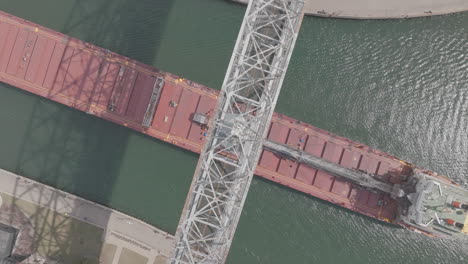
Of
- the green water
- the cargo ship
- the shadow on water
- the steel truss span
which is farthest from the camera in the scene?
the shadow on water

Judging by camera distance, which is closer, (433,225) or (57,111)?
(433,225)

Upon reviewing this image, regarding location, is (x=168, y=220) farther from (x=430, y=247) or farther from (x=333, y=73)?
(x=430, y=247)

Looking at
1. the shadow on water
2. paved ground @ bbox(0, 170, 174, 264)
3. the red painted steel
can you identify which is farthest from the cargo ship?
paved ground @ bbox(0, 170, 174, 264)

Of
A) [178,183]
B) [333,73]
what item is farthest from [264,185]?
[333,73]

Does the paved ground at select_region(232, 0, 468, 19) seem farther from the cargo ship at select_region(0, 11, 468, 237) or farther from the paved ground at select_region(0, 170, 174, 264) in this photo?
the paved ground at select_region(0, 170, 174, 264)

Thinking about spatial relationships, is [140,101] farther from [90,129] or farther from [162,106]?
[90,129]

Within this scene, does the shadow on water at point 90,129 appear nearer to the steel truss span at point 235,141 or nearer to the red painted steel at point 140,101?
the red painted steel at point 140,101
